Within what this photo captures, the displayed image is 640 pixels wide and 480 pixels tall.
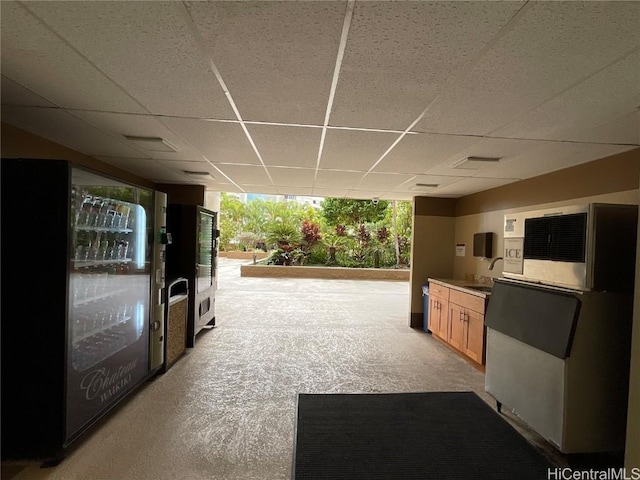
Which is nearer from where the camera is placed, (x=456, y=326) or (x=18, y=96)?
(x=18, y=96)

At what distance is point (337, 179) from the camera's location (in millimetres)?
4250

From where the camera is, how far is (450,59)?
143 cm

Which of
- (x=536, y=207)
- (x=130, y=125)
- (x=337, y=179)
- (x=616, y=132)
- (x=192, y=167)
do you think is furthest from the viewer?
(x=337, y=179)

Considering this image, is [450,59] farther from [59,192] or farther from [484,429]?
[484,429]

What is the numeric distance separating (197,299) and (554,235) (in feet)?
12.8

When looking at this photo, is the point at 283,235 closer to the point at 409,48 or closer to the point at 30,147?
the point at 30,147

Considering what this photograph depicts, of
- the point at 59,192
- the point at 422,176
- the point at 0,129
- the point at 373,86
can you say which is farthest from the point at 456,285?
the point at 0,129

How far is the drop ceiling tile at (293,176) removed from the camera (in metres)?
3.80

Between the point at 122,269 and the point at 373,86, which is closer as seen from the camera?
the point at 373,86

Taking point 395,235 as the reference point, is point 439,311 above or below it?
below

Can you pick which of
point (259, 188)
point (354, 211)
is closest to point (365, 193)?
point (259, 188)

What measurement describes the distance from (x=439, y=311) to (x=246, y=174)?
331 cm

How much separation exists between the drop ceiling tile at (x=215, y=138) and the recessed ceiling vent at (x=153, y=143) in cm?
22

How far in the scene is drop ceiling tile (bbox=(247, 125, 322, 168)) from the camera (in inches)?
95.8
